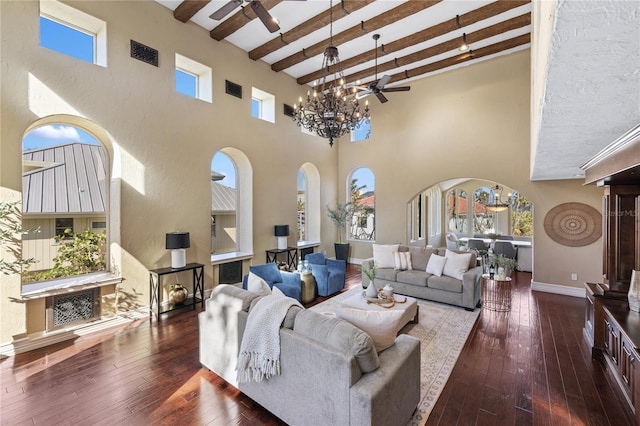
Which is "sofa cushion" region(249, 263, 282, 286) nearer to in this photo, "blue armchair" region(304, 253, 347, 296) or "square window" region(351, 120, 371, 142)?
"blue armchair" region(304, 253, 347, 296)

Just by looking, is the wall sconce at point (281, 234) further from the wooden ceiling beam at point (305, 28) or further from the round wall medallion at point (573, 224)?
the round wall medallion at point (573, 224)

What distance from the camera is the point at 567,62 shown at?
1305mm

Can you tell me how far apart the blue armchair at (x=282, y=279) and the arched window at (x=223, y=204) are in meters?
1.66

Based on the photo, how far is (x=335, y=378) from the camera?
184 cm

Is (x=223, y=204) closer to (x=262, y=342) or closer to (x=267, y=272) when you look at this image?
(x=267, y=272)

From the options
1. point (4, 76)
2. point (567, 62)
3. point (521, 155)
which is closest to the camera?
point (567, 62)

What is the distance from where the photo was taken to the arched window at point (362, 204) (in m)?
8.47

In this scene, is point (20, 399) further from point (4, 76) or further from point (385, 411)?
point (4, 76)

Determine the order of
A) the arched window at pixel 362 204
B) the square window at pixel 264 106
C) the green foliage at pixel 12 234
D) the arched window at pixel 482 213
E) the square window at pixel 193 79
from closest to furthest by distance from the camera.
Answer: the green foliage at pixel 12 234 → the square window at pixel 193 79 → the square window at pixel 264 106 → the arched window at pixel 362 204 → the arched window at pixel 482 213

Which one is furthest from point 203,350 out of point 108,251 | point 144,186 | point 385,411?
point 144,186

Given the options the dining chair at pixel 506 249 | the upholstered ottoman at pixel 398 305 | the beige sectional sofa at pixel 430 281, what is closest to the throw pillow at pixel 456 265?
the beige sectional sofa at pixel 430 281

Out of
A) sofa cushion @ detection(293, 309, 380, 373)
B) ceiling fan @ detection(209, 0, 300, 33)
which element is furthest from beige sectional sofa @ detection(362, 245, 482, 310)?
ceiling fan @ detection(209, 0, 300, 33)

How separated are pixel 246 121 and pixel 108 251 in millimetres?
3543

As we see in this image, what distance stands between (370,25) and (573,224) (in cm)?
547
